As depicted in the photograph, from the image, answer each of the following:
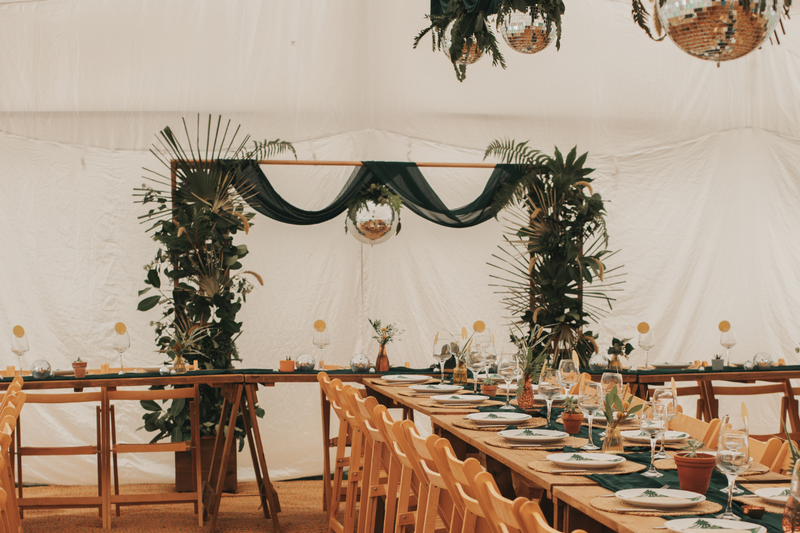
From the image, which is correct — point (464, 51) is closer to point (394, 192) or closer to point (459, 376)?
point (459, 376)

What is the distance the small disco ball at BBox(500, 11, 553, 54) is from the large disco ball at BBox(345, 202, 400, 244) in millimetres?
Result: 2604

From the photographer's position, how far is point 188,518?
5598mm

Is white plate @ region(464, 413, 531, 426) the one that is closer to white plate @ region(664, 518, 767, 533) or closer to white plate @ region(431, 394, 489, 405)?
white plate @ region(431, 394, 489, 405)

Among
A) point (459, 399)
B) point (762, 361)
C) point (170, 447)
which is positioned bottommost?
point (170, 447)

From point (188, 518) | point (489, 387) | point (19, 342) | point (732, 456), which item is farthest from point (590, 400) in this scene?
point (19, 342)

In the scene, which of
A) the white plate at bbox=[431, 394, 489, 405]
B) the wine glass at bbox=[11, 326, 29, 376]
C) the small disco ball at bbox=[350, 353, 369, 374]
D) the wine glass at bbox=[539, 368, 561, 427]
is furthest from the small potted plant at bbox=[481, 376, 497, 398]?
the wine glass at bbox=[11, 326, 29, 376]

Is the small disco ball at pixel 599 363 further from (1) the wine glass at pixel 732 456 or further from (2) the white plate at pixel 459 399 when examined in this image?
(1) the wine glass at pixel 732 456

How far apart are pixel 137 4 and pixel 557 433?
20.7ft

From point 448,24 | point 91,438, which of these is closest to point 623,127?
point 448,24

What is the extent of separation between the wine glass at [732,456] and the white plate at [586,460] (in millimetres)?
546

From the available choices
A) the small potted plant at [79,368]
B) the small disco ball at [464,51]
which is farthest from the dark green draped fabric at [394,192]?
the small disco ball at [464,51]

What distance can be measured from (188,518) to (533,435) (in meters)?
3.51

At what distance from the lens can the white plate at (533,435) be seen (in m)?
2.87

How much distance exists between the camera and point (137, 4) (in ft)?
24.7
